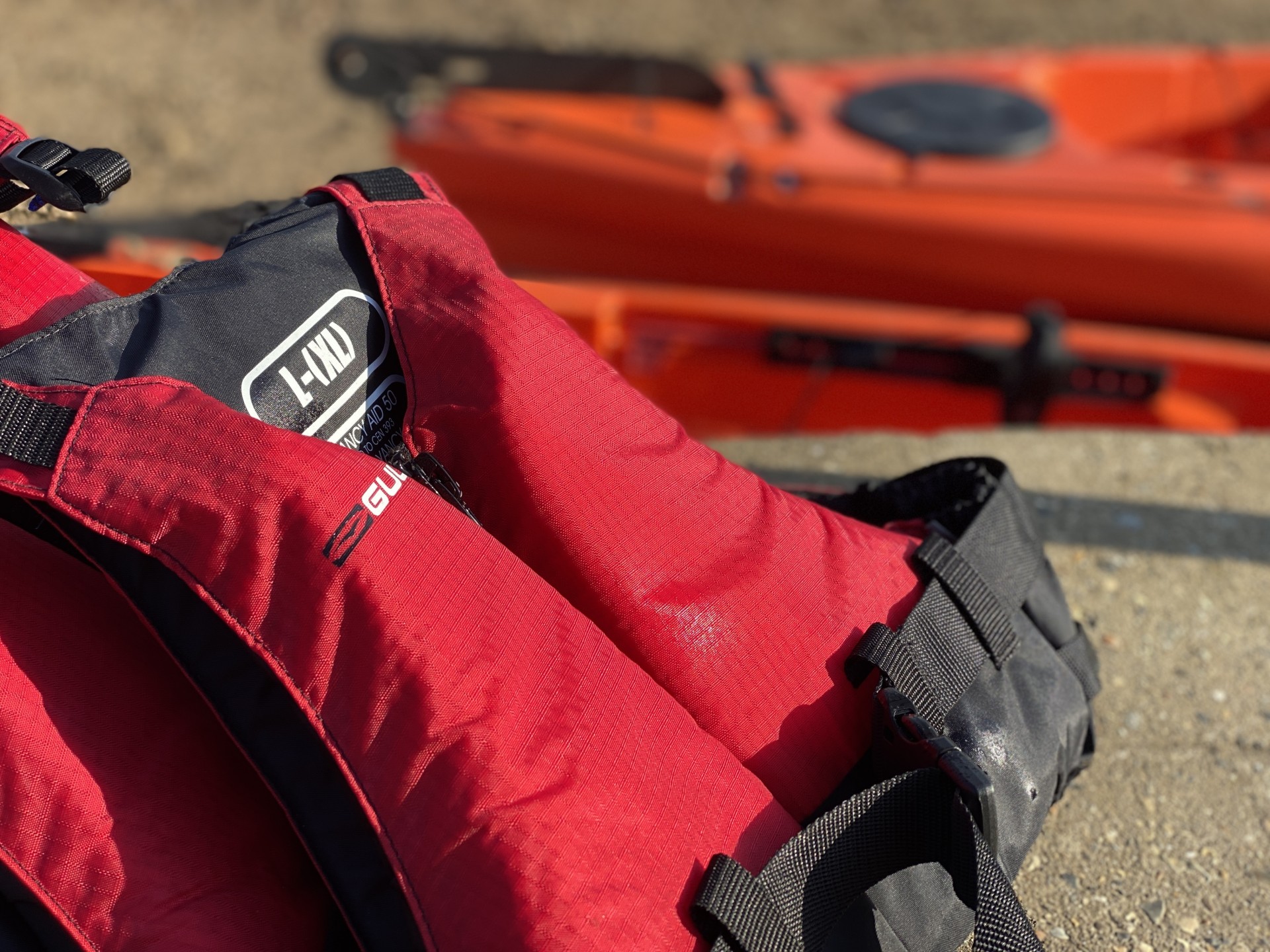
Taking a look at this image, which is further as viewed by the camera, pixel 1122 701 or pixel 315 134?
pixel 315 134

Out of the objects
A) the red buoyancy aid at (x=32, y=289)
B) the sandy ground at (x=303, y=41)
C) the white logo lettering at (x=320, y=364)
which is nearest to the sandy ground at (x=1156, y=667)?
the white logo lettering at (x=320, y=364)

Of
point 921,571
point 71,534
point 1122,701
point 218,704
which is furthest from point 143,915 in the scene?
point 1122,701

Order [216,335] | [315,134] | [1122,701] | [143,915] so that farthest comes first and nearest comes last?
1. [315,134]
2. [1122,701]
3. [216,335]
4. [143,915]

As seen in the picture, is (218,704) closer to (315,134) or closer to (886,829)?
(886,829)

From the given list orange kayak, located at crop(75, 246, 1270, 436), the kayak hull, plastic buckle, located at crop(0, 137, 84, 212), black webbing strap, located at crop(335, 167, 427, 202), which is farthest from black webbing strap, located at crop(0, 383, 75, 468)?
the kayak hull

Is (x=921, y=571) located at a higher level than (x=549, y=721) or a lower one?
lower

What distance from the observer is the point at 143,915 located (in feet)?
3.16

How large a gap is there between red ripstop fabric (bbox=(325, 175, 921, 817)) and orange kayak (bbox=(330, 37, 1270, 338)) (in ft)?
7.51

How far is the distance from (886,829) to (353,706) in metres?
0.53

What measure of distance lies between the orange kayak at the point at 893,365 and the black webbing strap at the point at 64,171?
1718mm

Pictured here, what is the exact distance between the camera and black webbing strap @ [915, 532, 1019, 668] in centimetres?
127

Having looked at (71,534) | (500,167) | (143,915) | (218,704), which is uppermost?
(71,534)

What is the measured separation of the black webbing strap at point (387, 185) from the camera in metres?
1.31

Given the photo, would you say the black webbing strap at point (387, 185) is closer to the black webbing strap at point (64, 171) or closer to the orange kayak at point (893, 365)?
the black webbing strap at point (64, 171)
